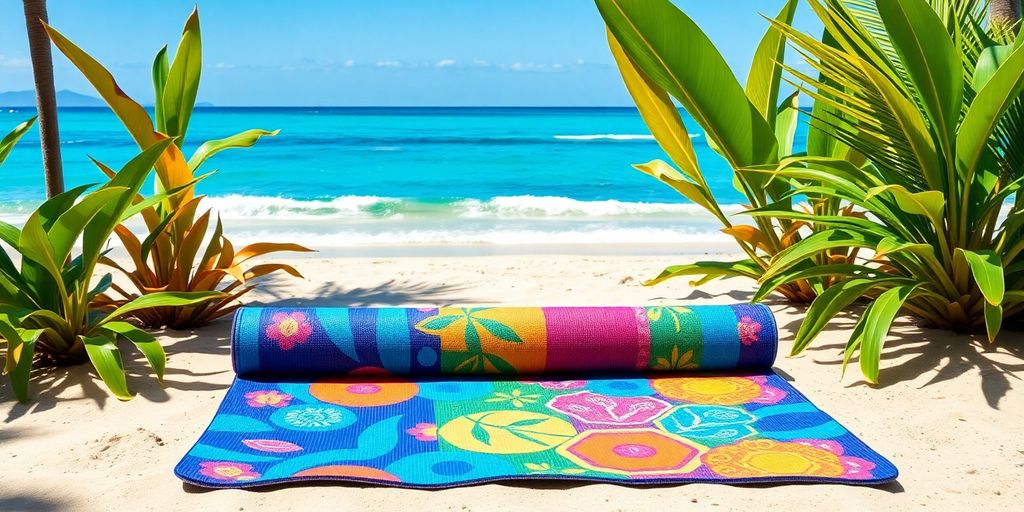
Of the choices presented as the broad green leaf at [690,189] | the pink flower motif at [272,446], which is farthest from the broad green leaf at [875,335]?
the pink flower motif at [272,446]

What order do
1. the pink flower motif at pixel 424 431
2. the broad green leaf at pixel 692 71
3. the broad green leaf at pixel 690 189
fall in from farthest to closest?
1. the broad green leaf at pixel 690 189
2. the broad green leaf at pixel 692 71
3. the pink flower motif at pixel 424 431

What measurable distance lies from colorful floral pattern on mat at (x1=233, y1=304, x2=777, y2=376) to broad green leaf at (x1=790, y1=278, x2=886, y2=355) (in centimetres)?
12

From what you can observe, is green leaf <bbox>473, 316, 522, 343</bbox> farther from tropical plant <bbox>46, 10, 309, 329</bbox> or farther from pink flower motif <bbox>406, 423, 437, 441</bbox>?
tropical plant <bbox>46, 10, 309, 329</bbox>

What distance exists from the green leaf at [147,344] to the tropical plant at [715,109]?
190 centimetres

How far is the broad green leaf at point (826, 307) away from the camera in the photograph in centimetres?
295

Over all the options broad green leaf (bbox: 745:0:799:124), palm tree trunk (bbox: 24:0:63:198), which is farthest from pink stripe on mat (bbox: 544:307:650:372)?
palm tree trunk (bbox: 24:0:63:198)

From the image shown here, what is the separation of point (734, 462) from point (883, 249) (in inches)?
38.8

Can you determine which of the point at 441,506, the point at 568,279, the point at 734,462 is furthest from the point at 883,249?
the point at 568,279

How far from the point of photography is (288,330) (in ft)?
9.22

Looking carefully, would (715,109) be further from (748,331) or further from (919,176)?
(748,331)

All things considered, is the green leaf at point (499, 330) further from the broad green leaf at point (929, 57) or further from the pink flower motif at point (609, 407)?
the broad green leaf at point (929, 57)

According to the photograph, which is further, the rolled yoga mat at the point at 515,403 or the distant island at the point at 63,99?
the distant island at the point at 63,99

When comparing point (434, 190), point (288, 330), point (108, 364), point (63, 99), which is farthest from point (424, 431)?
point (63, 99)

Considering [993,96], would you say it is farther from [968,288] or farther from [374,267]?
[374,267]
